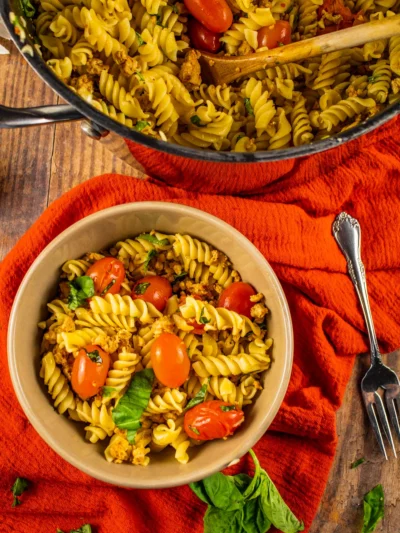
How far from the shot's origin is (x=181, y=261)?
2.39m

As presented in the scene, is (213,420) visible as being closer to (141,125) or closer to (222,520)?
(222,520)

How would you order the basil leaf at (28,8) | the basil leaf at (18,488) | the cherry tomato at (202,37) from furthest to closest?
the basil leaf at (18,488), the cherry tomato at (202,37), the basil leaf at (28,8)

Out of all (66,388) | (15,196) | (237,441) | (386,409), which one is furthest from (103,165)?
(386,409)

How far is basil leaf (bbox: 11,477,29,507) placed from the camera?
7.95 ft

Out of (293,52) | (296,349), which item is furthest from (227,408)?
(293,52)

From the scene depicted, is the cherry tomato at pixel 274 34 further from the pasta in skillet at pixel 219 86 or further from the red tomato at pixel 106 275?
the red tomato at pixel 106 275

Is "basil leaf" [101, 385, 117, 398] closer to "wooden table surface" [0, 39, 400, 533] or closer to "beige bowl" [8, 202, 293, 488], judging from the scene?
"beige bowl" [8, 202, 293, 488]

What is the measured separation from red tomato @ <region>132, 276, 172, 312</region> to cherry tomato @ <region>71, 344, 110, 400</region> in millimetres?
239

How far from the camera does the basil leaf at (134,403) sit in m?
2.18

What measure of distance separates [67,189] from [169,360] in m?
0.94

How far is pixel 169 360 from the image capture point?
2.14 m

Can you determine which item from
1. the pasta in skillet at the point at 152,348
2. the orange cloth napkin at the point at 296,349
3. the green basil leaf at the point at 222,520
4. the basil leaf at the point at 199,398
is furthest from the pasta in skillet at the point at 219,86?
the green basil leaf at the point at 222,520

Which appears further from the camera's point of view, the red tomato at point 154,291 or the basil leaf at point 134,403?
the red tomato at point 154,291

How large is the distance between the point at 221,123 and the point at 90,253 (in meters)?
0.65
